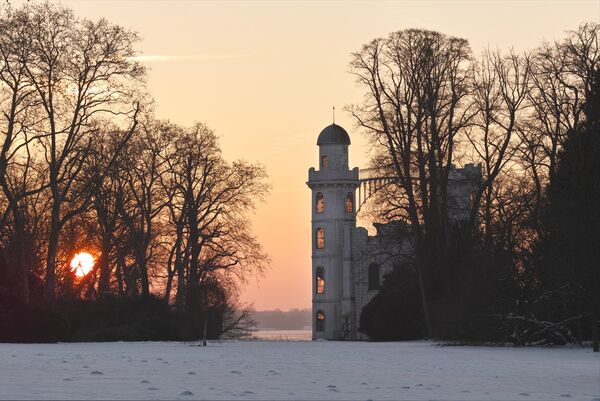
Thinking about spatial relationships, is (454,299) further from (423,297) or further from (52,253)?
(52,253)

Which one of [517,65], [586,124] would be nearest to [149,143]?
[517,65]

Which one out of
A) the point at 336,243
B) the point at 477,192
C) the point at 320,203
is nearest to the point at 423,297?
the point at 477,192

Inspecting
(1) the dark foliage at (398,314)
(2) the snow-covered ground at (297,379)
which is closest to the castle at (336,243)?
(1) the dark foliage at (398,314)

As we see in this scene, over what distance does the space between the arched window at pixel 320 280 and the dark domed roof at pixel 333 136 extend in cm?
1005

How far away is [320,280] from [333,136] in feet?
37.5

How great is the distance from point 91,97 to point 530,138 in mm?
18987

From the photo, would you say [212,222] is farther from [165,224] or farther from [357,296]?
[357,296]

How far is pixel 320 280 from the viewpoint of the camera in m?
92.9

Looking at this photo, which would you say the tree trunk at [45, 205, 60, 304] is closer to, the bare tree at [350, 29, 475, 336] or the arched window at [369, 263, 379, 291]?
the bare tree at [350, 29, 475, 336]

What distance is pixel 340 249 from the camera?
92.1m

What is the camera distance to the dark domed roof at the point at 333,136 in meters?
92.4

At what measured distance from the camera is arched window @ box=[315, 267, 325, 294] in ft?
304

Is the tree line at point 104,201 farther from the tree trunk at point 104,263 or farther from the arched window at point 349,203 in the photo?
the arched window at point 349,203

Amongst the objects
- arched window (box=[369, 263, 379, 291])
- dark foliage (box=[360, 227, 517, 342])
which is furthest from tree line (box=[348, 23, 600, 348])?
arched window (box=[369, 263, 379, 291])
